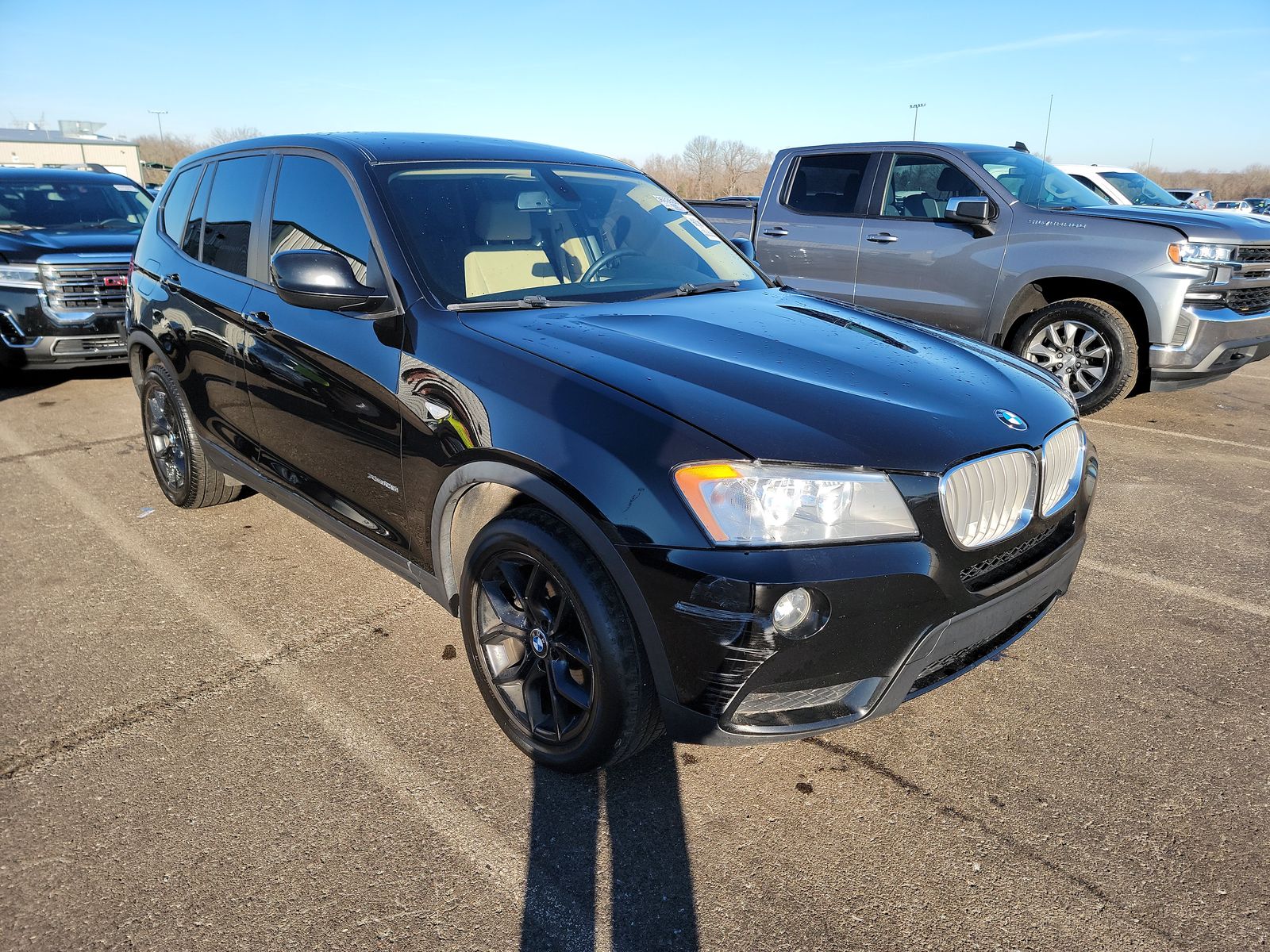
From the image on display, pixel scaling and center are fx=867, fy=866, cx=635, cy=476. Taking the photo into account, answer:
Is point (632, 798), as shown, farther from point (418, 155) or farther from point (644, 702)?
point (418, 155)

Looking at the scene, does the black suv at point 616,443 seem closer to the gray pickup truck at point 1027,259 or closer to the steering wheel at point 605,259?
the steering wheel at point 605,259

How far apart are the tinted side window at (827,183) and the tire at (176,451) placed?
5.18 m

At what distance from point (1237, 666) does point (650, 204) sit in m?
2.83

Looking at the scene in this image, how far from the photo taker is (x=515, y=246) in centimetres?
302

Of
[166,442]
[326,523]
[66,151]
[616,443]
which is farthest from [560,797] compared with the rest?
[66,151]

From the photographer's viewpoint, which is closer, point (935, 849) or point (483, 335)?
point (935, 849)

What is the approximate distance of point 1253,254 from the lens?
19.2 feet

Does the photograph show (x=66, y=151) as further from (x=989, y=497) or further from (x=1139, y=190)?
(x=989, y=497)

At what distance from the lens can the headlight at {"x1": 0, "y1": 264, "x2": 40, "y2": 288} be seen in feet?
22.7

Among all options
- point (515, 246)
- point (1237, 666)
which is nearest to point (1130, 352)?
point (1237, 666)

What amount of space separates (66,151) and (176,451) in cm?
7183

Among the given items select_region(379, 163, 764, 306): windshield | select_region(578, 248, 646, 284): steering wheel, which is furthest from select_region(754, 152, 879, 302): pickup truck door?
select_region(578, 248, 646, 284): steering wheel

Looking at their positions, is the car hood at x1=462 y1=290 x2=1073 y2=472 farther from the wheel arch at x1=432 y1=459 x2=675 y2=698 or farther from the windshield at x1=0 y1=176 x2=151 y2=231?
the windshield at x1=0 y1=176 x2=151 y2=231

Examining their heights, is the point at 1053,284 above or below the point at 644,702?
above
